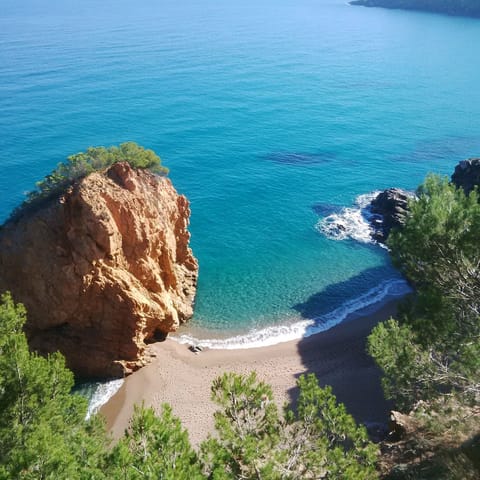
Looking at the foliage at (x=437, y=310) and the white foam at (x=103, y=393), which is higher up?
the foliage at (x=437, y=310)

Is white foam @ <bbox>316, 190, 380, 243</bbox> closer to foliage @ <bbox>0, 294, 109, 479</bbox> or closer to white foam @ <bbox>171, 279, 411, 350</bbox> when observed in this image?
white foam @ <bbox>171, 279, 411, 350</bbox>

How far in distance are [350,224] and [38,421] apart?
39.2m

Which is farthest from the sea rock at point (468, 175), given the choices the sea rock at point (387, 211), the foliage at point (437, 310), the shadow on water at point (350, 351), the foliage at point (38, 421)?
the foliage at point (38, 421)

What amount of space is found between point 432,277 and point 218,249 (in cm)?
2651

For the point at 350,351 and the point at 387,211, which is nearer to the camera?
the point at 350,351

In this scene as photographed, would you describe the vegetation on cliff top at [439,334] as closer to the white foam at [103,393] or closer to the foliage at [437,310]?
the foliage at [437,310]

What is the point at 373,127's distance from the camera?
7031 cm

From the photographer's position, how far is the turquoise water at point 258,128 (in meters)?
41.5

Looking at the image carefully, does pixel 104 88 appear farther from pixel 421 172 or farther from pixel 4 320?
pixel 4 320

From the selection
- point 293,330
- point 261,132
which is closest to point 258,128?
point 261,132

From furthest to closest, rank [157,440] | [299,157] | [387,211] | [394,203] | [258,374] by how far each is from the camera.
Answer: [299,157]
[387,211]
[394,203]
[258,374]
[157,440]

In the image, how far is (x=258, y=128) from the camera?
68.7 meters

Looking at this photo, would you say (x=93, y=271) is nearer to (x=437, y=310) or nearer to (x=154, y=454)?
A: (x=154, y=454)

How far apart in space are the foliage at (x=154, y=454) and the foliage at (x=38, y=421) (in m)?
0.99
